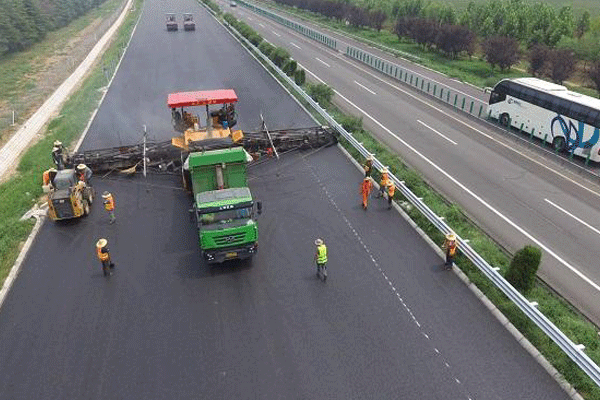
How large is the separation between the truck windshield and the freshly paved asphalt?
1.64 m

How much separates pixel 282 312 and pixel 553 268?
964 cm

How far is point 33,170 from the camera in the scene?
Result: 2592 cm

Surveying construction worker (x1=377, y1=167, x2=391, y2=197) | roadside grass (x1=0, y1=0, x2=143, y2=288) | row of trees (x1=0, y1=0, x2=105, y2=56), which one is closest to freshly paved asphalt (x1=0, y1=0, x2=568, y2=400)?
construction worker (x1=377, y1=167, x2=391, y2=197)

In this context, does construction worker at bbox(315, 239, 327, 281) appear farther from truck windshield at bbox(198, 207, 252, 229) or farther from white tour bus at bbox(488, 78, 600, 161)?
white tour bus at bbox(488, 78, 600, 161)

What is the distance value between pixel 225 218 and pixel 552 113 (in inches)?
845

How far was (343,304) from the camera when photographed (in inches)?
564

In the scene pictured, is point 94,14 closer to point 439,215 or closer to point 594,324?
point 439,215

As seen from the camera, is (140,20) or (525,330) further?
(140,20)

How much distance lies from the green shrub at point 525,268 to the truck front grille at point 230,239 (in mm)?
8516

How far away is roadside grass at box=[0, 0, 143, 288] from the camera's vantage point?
1791 centimetres

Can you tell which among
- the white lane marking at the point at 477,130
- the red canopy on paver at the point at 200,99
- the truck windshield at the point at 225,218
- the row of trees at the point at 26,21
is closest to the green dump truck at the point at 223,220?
the truck windshield at the point at 225,218

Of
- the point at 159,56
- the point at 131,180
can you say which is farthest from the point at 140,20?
the point at 131,180

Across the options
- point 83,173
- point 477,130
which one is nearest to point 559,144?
point 477,130

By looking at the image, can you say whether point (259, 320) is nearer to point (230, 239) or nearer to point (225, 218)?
point (230, 239)
